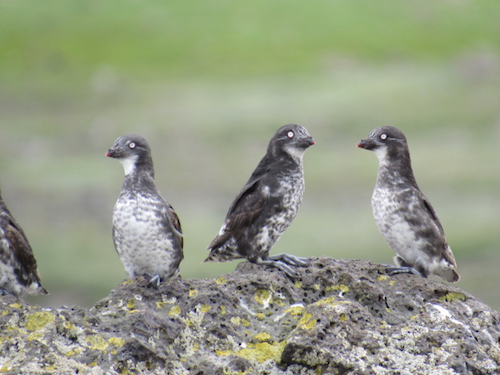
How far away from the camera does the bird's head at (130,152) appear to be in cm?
746

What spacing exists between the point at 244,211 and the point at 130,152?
1.49m

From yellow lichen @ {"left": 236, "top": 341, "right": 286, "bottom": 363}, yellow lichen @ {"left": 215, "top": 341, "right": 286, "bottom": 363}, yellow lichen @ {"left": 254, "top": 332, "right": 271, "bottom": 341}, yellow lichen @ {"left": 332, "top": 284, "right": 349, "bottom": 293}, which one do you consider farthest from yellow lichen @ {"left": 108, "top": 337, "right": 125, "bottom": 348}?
yellow lichen @ {"left": 332, "top": 284, "right": 349, "bottom": 293}

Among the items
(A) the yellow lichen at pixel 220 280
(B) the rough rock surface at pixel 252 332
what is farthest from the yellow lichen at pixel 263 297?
(A) the yellow lichen at pixel 220 280

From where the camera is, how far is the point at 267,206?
773 cm

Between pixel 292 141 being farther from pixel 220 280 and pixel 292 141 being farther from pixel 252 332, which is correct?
pixel 252 332

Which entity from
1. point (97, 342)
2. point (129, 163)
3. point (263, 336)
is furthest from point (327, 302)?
point (129, 163)

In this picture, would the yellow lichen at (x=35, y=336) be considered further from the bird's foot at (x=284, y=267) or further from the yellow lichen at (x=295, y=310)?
the bird's foot at (x=284, y=267)

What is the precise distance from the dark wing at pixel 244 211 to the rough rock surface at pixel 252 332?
1410 millimetres

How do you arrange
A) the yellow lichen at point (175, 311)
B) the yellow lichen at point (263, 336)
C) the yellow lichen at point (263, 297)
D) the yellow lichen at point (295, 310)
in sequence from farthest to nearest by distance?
the yellow lichen at point (263, 297) < the yellow lichen at point (295, 310) < the yellow lichen at point (175, 311) < the yellow lichen at point (263, 336)

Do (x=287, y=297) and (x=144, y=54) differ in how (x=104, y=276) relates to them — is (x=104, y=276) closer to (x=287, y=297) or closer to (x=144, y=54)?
(x=144, y=54)

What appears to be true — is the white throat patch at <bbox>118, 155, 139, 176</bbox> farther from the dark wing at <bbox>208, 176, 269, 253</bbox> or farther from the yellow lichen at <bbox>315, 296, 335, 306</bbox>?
the yellow lichen at <bbox>315, 296, 335, 306</bbox>

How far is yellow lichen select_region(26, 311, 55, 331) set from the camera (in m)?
5.23

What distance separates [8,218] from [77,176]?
2067 cm

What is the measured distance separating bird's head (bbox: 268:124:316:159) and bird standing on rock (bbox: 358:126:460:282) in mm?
716
